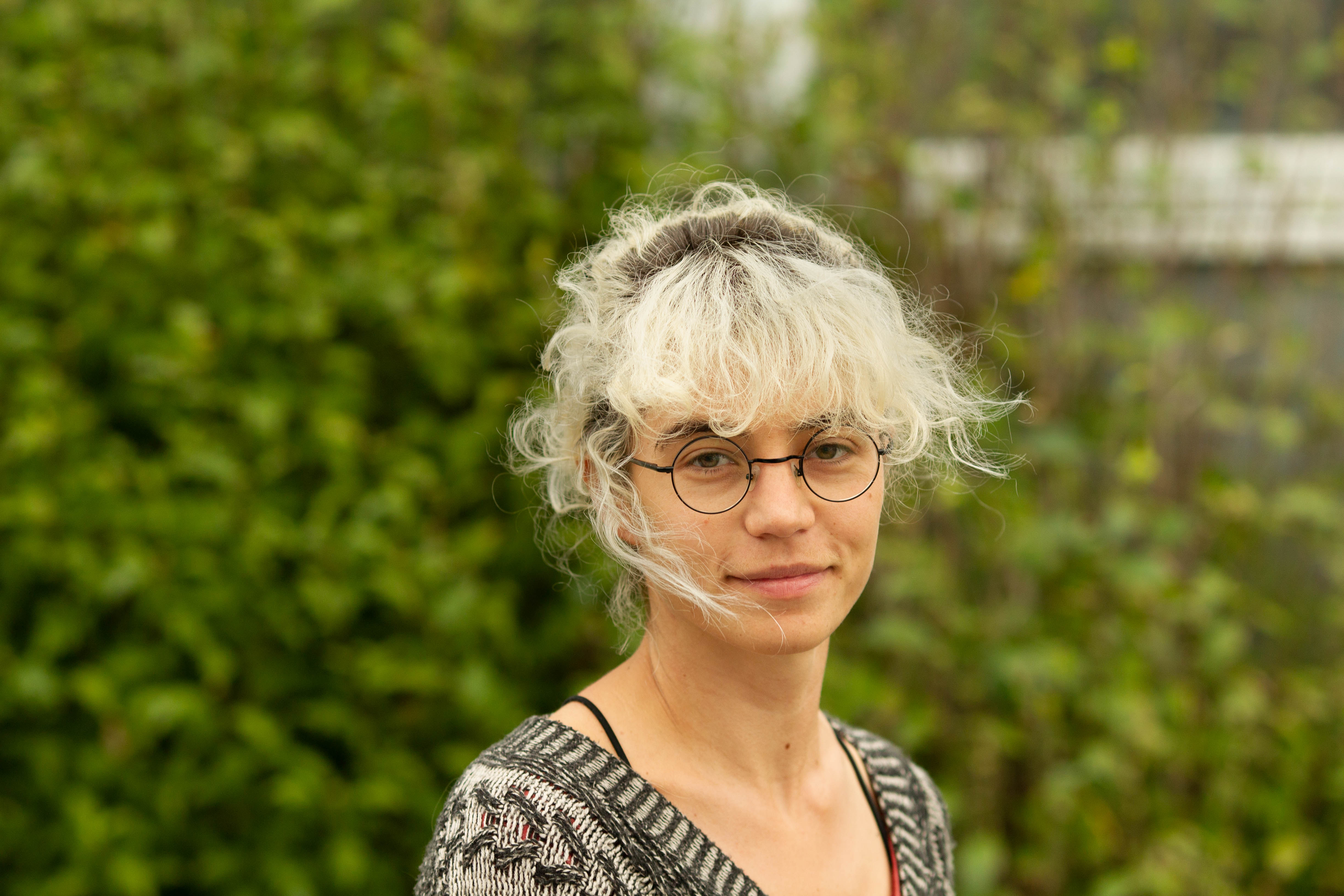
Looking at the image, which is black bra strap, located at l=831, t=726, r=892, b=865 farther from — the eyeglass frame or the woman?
the eyeglass frame

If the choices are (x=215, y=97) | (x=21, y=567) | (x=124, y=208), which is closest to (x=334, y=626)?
(x=21, y=567)

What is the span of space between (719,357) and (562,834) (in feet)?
1.74

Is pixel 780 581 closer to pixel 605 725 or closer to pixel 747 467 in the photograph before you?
pixel 747 467

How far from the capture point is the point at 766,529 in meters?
1.20

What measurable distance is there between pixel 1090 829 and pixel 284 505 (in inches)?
83.8

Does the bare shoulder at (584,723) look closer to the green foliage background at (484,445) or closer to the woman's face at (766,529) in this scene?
A: the woman's face at (766,529)

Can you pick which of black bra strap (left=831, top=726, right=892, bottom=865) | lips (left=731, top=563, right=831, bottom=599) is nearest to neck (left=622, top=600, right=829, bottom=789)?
lips (left=731, top=563, right=831, bottom=599)

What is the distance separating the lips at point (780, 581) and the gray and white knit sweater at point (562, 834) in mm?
261

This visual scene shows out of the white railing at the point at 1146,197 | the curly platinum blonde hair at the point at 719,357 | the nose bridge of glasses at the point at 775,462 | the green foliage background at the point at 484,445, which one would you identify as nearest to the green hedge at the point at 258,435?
the green foliage background at the point at 484,445

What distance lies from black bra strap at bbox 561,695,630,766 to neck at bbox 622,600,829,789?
5cm

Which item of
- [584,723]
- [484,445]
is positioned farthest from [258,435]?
[584,723]

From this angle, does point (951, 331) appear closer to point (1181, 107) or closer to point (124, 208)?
point (1181, 107)

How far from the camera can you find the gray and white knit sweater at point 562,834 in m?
1.15

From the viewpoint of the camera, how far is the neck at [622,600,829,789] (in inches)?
52.5
